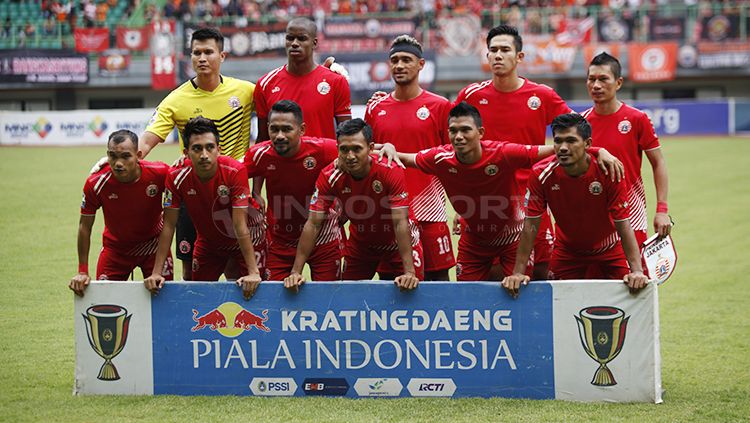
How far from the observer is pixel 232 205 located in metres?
6.83

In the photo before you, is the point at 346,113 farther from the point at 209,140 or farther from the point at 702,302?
the point at 702,302

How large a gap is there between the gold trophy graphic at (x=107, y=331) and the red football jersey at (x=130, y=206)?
0.87 metres

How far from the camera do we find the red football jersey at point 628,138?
7.27 meters

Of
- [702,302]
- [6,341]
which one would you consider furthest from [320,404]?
[702,302]

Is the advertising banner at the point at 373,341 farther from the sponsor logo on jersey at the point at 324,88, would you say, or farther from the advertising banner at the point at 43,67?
the advertising banner at the point at 43,67

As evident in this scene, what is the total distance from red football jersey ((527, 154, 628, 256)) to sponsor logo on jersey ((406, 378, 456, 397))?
129 cm

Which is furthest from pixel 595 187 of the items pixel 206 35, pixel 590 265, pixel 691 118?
pixel 691 118

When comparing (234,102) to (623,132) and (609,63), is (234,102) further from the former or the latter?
(623,132)

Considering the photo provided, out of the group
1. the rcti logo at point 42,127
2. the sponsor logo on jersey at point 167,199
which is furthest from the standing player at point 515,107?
the rcti logo at point 42,127

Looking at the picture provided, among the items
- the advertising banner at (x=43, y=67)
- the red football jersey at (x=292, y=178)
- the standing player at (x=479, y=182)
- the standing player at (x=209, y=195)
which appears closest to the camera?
the standing player at (x=209, y=195)

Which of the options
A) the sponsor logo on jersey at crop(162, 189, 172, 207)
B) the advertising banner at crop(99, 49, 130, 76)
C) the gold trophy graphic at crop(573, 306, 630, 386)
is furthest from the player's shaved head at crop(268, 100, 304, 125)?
A: the advertising banner at crop(99, 49, 130, 76)

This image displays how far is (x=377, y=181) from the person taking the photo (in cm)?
684

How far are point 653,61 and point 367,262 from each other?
1181 inches

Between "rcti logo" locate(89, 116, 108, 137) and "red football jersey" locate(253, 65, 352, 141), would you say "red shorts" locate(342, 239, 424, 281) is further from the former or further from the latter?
"rcti logo" locate(89, 116, 108, 137)
